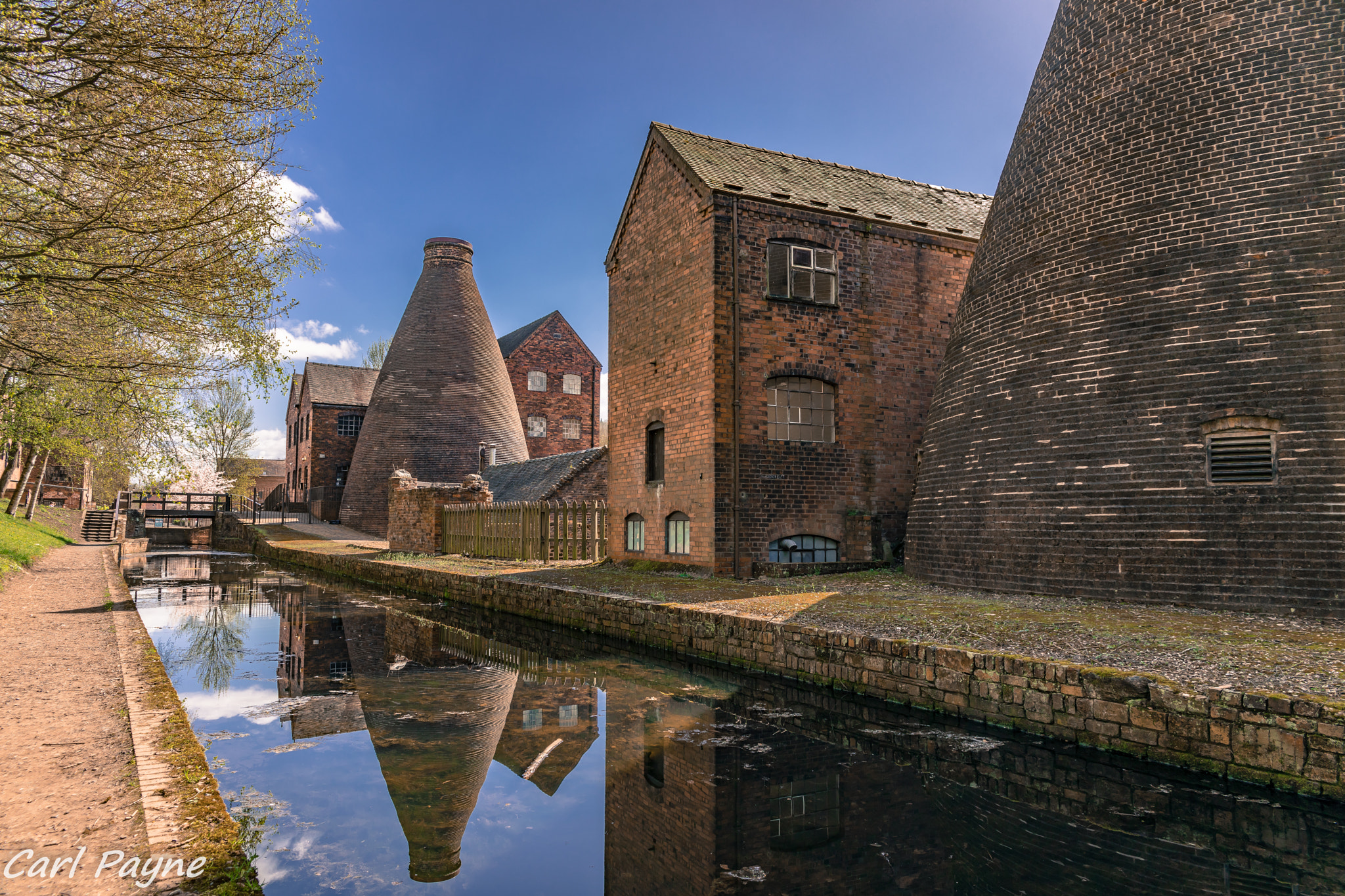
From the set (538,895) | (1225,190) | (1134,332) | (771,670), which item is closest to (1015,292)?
(1134,332)

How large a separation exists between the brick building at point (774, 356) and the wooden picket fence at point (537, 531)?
153 centimetres

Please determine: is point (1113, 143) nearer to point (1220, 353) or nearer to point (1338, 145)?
point (1338, 145)

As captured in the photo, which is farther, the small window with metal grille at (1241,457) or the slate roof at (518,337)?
the slate roof at (518,337)

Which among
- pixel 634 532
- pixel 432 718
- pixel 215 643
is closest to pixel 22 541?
pixel 215 643

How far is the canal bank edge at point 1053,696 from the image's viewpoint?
14.2 ft

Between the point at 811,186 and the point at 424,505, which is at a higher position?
the point at 811,186

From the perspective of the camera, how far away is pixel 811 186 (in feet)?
47.7

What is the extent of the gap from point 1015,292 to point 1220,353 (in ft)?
8.46

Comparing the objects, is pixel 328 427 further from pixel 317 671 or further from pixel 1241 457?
pixel 1241 457

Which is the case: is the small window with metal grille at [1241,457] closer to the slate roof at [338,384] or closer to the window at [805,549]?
the window at [805,549]

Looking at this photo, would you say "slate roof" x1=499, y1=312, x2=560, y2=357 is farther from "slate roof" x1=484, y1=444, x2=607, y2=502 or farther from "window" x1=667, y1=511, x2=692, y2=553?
"window" x1=667, y1=511, x2=692, y2=553

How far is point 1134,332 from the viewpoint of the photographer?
27.9 feet

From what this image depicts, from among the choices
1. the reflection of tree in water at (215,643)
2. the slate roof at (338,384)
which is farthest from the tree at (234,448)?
the reflection of tree in water at (215,643)

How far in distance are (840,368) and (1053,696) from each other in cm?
882
